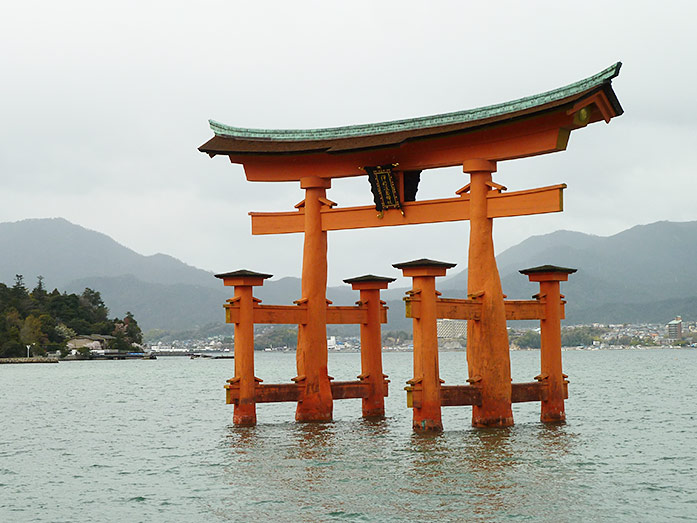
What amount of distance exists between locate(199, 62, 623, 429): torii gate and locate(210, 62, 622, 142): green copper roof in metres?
0.03

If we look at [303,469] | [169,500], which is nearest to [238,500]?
[169,500]

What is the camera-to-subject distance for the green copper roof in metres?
19.2

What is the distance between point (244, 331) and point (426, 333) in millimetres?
4589

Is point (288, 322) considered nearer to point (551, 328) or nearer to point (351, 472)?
point (351, 472)

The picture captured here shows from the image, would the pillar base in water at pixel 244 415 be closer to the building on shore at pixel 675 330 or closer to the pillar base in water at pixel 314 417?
the pillar base in water at pixel 314 417

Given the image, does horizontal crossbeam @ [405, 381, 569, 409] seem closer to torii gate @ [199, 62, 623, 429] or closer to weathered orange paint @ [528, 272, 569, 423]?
torii gate @ [199, 62, 623, 429]

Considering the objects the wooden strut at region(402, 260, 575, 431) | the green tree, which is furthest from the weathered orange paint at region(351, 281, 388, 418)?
the green tree

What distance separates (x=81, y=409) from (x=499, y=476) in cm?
2590

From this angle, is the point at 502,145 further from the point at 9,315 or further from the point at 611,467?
the point at 9,315

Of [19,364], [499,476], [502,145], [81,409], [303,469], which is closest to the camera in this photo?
[499,476]

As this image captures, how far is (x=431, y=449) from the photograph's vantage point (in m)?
18.6

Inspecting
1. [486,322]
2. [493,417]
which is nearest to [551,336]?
[486,322]

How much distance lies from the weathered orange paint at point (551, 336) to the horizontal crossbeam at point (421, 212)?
8.85ft

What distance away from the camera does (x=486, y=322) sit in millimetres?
20484
